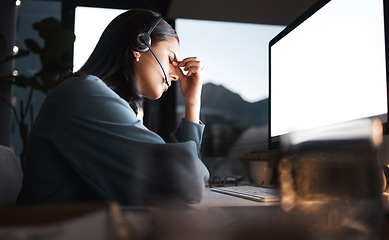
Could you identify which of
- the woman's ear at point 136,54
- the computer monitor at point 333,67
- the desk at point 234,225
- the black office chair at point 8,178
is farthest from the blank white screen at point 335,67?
the black office chair at point 8,178

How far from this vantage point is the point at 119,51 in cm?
102

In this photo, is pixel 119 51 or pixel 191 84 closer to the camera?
pixel 119 51

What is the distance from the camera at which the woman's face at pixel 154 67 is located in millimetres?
1096

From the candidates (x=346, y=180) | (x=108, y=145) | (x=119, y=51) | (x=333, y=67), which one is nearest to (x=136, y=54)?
(x=119, y=51)

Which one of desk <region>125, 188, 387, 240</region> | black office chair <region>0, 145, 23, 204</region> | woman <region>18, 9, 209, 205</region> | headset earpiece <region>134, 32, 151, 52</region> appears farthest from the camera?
headset earpiece <region>134, 32, 151, 52</region>

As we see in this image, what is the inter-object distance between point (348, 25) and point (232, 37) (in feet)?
7.54

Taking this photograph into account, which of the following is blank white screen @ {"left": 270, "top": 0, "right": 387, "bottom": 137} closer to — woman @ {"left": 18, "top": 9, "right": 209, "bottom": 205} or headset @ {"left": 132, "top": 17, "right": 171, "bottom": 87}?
woman @ {"left": 18, "top": 9, "right": 209, "bottom": 205}

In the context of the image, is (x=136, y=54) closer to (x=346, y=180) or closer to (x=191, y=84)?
(x=191, y=84)

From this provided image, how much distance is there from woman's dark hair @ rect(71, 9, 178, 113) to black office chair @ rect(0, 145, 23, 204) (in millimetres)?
297

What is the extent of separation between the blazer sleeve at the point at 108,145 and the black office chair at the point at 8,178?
219 millimetres

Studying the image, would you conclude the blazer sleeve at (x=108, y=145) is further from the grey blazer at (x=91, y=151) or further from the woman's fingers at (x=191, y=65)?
the woman's fingers at (x=191, y=65)

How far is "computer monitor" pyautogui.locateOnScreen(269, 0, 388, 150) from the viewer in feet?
2.35

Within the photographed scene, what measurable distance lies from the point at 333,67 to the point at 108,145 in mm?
548

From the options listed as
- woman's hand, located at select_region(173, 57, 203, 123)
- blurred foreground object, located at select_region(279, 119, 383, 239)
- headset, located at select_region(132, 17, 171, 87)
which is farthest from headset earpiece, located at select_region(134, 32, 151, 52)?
blurred foreground object, located at select_region(279, 119, 383, 239)
